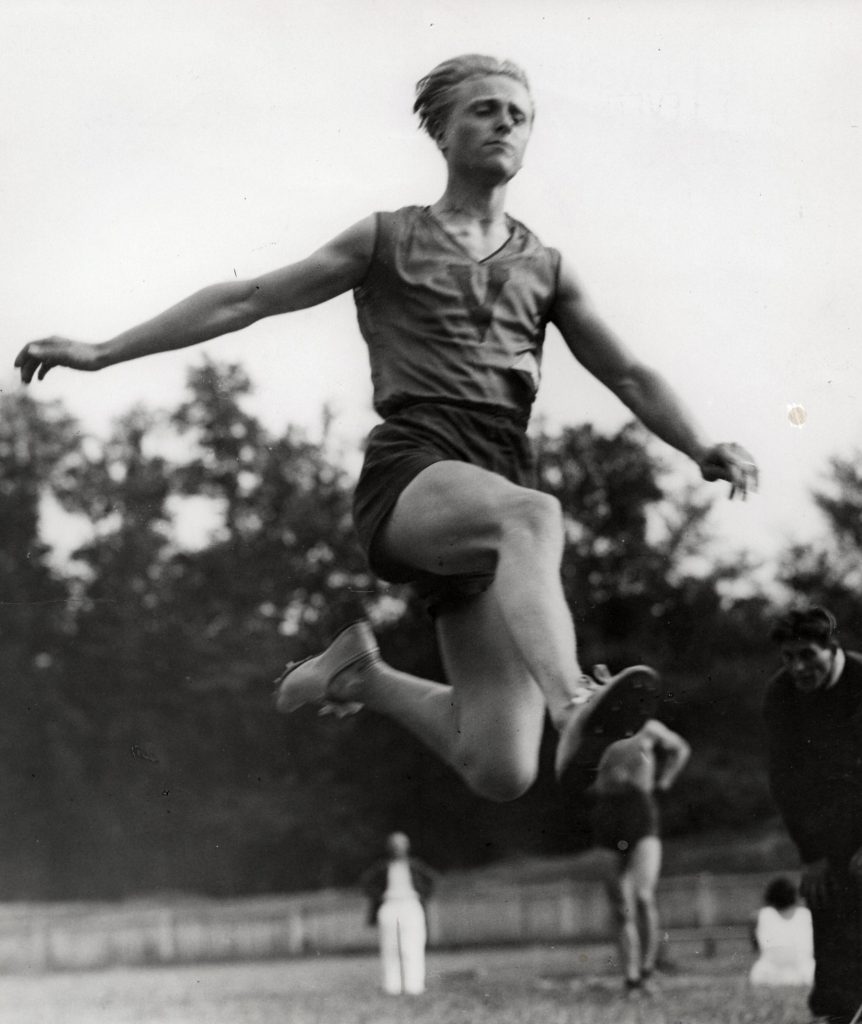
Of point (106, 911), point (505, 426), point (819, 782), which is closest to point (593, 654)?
point (106, 911)

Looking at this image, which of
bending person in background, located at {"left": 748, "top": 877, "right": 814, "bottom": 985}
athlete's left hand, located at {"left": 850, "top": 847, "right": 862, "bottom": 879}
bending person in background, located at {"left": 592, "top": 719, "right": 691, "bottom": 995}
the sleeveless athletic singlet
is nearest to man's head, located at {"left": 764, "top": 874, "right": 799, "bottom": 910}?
bending person in background, located at {"left": 748, "top": 877, "right": 814, "bottom": 985}

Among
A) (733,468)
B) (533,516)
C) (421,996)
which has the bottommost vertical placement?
(421,996)

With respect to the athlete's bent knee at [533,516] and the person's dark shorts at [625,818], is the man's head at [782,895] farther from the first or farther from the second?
the athlete's bent knee at [533,516]

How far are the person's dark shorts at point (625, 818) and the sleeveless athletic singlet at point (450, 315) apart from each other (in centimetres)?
253

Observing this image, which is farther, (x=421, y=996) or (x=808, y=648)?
(x=421, y=996)

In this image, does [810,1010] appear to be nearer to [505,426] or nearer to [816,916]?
[816,916]

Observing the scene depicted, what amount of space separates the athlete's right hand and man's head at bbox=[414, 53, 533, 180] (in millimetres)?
1003

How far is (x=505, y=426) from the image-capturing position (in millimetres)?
3473

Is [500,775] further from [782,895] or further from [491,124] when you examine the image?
[782,895]

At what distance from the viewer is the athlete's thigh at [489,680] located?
10.8 ft

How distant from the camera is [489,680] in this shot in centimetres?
333

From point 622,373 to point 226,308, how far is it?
0.95 m

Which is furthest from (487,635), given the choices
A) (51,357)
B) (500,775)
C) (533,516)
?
(51,357)

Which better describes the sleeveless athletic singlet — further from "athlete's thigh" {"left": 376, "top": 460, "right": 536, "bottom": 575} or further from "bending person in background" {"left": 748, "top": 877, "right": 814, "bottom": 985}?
"bending person in background" {"left": 748, "top": 877, "right": 814, "bottom": 985}
